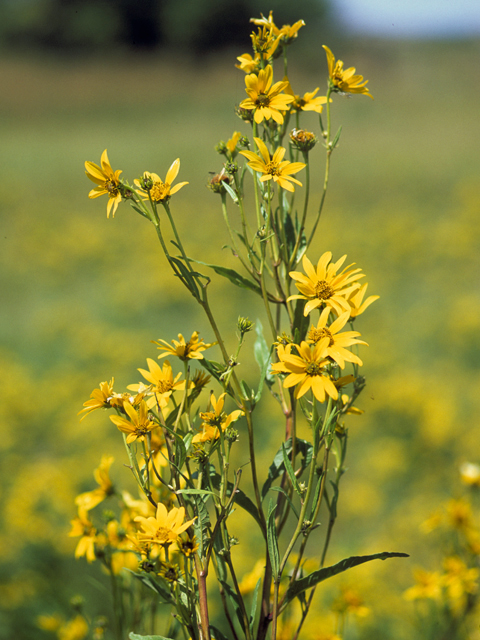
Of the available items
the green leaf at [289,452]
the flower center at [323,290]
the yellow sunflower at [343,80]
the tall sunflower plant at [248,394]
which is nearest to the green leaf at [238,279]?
the tall sunflower plant at [248,394]

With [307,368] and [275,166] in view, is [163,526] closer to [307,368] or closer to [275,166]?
[307,368]

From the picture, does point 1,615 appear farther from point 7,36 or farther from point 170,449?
point 7,36

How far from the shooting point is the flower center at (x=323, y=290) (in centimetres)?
61

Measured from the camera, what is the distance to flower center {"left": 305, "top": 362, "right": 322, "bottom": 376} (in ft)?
1.83

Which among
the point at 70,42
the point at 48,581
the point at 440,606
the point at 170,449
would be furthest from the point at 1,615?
the point at 70,42

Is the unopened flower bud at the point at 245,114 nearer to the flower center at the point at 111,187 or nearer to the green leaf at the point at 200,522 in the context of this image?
the flower center at the point at 111,187

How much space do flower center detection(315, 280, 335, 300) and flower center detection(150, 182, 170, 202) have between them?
0.21 meters

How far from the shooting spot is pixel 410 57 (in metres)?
15.3

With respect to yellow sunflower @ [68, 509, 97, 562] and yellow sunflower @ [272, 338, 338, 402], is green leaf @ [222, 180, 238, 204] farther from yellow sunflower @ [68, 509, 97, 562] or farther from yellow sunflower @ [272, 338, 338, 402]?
yellow sunflower @ [68, 509, 97, 562]

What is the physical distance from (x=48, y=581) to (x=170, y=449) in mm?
1414

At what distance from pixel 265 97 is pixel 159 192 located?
176mm

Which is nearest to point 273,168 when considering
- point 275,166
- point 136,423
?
point 275,166

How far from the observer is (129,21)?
960 inches

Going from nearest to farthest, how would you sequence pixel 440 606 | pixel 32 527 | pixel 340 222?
pixel 440 606
pixel 32 527
pixel 340 222
